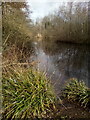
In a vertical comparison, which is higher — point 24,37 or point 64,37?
point 64,37

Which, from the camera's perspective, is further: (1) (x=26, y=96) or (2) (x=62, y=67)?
(2) (x=62, y=67)

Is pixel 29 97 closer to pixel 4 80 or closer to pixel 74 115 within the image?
pixel 4 80

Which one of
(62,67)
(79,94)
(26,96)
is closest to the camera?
(26,96)

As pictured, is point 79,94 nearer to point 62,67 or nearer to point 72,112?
point 72,112

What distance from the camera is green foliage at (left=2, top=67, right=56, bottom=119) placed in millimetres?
2906

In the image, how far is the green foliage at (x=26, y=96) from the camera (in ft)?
9.53

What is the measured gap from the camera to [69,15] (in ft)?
60.5

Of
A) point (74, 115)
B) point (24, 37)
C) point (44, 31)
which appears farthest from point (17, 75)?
point (44, 31)

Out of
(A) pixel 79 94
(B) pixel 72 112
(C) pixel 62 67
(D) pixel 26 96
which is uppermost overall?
(C) pixel 62 67

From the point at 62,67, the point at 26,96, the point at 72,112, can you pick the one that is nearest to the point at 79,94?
the point at 72,112

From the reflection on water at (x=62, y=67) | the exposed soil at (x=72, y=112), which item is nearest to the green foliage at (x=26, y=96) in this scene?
the exposed soil at (x=72, y=112)

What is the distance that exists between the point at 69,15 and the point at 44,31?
1144 cm

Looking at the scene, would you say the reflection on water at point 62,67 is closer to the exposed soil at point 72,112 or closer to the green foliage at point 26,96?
the green foliage at point 26,96

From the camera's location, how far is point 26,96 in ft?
10.0
